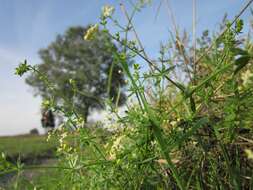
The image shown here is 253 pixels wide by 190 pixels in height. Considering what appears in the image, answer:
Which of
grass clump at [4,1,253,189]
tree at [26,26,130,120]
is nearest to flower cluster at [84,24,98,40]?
grass clump at [4,1,253,189]

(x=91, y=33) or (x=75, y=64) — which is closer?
(x=91, y=33)

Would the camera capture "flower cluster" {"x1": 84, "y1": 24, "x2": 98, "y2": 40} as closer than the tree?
Yes

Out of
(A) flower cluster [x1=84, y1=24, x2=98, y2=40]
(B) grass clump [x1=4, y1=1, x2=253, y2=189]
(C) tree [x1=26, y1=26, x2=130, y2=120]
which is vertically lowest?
(B) grass clump [x1=4, y1=1, x2=253, y2=189]

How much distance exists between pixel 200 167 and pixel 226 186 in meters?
0.08

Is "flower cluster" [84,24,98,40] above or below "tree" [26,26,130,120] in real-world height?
below

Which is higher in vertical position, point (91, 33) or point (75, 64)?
point (75, 64)

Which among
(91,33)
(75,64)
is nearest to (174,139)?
(91,33)

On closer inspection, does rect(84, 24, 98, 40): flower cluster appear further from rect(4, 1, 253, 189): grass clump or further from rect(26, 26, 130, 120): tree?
rect(26, 26, 130, 120): tree

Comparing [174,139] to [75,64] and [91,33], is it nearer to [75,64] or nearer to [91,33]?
[91,33]

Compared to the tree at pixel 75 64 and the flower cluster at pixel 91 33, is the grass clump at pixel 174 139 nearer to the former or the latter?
the flower cluster at pixel 91 33

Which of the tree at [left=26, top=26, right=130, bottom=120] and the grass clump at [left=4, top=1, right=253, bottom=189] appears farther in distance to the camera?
the tree at [left=26, top=26, right=130, bottom=120]

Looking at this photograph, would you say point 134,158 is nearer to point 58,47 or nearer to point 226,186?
point 226,186

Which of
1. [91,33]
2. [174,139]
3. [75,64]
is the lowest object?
[174,139]

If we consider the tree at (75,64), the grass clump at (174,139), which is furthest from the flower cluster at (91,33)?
the tree at (75,64)
